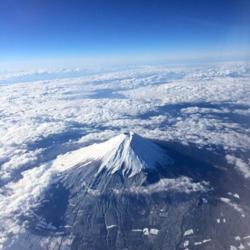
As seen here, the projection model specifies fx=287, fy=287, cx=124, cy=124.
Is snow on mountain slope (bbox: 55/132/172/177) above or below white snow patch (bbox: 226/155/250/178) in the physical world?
above

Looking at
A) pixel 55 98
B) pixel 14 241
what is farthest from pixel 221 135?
pixel 55 98

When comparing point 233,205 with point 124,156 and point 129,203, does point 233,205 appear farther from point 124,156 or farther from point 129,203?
point 124,156

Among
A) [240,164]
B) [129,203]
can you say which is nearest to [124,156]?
[129,203]

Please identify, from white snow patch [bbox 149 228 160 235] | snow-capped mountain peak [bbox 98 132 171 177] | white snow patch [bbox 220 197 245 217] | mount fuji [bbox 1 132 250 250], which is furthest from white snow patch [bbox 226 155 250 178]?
white snow patch [bbox 149 228 160 235]

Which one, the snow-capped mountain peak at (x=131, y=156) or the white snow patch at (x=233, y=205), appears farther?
the snow-capped mountain peak at (x=131, y=156)

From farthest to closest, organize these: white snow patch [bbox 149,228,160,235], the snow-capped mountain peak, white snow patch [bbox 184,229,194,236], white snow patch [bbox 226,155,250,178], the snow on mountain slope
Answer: the snow on mountain slope
the snow-capped mountain peak
white snow patch [bbox 226,155,250,178]
white snow patch [bbox 149,228,160,235]
white snow patch [bbox 184,229,194,236]

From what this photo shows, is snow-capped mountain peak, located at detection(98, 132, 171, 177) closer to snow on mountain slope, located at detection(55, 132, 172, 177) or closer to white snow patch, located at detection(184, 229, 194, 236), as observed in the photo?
snow on mountain slope, located at detection(55, 132, 172, 177)

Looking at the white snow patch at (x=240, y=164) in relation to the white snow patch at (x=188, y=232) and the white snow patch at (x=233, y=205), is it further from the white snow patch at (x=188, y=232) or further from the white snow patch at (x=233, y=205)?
the white snow patch at (x=188, y=232)

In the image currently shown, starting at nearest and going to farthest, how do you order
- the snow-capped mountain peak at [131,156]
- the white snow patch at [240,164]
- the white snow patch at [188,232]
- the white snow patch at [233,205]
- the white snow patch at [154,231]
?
the white snow patch at [188,232], the white snow patch at [154,231], the white snow patch at [233,205], the white snow patch at [240,164], the snow-capped mountain peak at [131,156]

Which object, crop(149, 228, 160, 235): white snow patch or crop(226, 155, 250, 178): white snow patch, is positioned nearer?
crop(149, 228, 160, 235): white snow patch

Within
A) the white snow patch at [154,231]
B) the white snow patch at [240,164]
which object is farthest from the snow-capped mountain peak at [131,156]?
the white snow patch at [154,231]

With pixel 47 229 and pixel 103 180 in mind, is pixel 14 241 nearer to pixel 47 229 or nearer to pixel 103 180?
pixel 47 229
